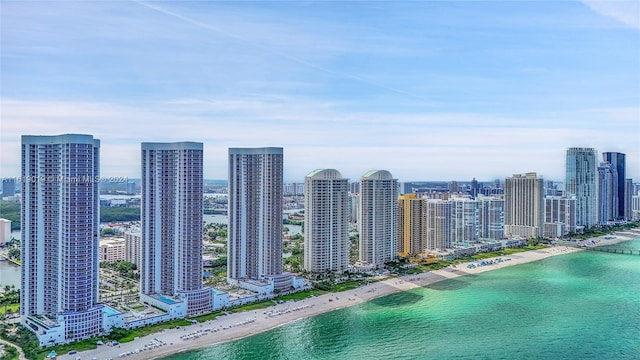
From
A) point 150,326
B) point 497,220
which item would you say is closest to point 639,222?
point 497,220

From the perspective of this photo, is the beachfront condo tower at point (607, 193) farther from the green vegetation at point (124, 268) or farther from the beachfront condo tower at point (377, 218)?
the green vegetation at point (124, 268)

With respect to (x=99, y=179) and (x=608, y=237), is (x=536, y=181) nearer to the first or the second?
(x=608, y=237)

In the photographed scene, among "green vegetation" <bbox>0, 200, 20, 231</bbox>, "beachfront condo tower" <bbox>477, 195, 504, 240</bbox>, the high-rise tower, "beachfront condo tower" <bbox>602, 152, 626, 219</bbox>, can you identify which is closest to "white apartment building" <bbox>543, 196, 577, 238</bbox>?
"beachfront condo tower" <bbox>477, 195, 504, 240</bbox>

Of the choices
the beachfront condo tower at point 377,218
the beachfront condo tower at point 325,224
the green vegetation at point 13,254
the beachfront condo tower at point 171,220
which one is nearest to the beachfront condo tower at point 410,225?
the beachfront condo tower at point 377,218

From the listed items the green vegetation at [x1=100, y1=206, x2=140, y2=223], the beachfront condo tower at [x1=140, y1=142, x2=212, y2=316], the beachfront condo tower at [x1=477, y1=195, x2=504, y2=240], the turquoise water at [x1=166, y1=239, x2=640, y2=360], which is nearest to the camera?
the turquoise water at [x1=166, y1=239, x2=640, y2=360]

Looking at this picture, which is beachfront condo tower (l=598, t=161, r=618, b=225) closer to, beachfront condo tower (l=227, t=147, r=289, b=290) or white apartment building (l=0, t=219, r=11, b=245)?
beachfront condo tower (l=227, t=147, r=289, b=290)

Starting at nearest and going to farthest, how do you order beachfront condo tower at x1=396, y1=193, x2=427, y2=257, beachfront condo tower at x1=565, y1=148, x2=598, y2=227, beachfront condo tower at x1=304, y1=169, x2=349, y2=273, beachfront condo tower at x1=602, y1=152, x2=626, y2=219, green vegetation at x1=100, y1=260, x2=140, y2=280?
green vegetation at x1=100, y1=260, x2=140, y2=280, beachfront condo tower at x1=304, y1=169, x2=349, y2=273, beachfront condo tower at x1=396, y1=193, x2=427, y2=257, beachfront condo tower at x1=565, y1=148, x2=598, y2=227, beachfront condo tower at x1=602, y1=152, x2=626, y2=219
